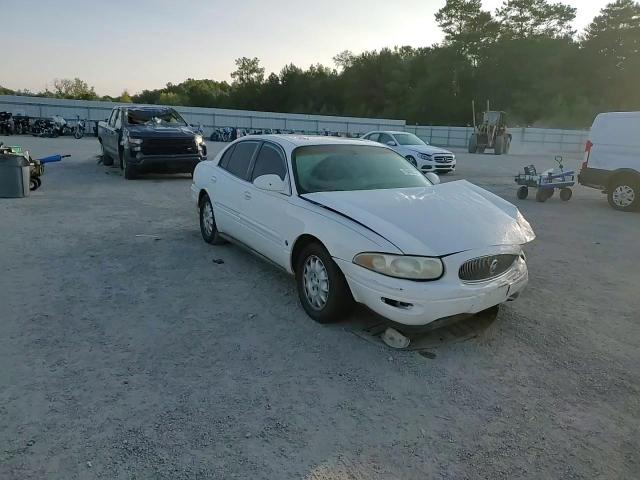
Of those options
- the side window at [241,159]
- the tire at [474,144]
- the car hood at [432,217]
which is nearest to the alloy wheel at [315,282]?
the car hood at [432,217]

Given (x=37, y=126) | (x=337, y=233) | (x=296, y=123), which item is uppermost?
(x=296, y=123)

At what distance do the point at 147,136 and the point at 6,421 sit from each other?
10402 millimetres

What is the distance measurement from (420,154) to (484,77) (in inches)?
2071

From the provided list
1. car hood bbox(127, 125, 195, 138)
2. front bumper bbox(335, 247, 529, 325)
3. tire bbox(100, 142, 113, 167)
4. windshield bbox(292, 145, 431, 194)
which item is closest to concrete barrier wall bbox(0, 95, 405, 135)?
tire bbox(100, 142, 113, 167)

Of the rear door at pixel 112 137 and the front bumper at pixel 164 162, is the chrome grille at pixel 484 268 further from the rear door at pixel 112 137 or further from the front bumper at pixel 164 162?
the rear door at pixel 112 137

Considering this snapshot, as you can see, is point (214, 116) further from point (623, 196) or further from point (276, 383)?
point (276, 383)

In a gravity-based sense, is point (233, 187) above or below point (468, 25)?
below

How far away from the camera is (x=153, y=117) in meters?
13.3

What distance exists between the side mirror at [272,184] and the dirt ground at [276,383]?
105cm

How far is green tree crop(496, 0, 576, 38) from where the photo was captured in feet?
206

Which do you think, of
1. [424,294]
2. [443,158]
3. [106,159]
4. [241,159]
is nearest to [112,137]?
[106,159]

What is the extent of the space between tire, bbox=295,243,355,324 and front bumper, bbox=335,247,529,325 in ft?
0.56

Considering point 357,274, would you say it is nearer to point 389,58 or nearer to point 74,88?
point 389,58

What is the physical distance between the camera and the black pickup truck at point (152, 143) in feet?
40.2
